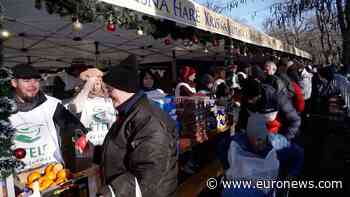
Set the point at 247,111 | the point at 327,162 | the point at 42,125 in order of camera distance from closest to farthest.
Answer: the point at 42,125
the point at 247,111
the point at 327,162

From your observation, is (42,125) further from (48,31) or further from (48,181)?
(48,31)

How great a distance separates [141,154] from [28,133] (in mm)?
1271

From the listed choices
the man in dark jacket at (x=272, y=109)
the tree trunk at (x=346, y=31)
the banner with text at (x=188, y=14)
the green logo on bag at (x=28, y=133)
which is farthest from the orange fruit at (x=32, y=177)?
the tree trunk at (x=346, y=31)

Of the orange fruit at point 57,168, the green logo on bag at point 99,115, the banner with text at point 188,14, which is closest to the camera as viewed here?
the orange fruit at point 57,168

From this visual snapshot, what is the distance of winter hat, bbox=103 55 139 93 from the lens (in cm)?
212

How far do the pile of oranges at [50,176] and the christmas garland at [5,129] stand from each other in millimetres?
391

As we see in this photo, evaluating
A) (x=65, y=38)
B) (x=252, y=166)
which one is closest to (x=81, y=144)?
(x=252, y=166)

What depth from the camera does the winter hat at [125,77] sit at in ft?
6.95

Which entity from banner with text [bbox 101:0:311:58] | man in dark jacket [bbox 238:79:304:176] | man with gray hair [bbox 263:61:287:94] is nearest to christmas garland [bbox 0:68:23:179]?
banner with text [bbox 101:0:311:58]

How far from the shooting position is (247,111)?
13.8 feet

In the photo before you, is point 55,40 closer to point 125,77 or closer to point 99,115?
point 99,115

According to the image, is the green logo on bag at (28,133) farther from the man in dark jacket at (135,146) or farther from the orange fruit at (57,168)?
the man in dark jacket at (135,146)

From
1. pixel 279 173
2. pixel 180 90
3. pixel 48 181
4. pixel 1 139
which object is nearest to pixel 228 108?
pixel 180 90

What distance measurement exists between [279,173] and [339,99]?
278 inches
